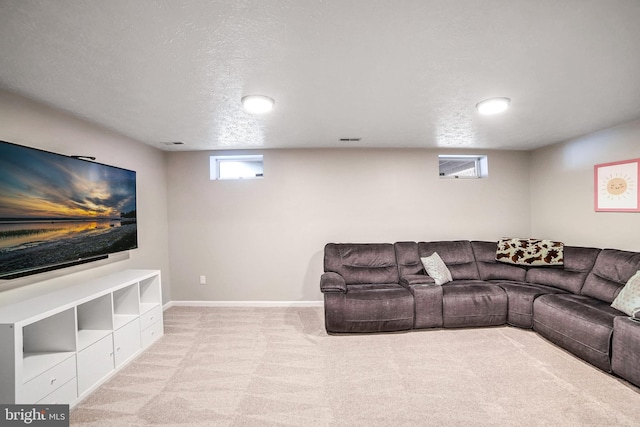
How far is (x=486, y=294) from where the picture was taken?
3.34 metres

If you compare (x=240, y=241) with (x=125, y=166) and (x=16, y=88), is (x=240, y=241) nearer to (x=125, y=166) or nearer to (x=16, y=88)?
(x=125, y=166)

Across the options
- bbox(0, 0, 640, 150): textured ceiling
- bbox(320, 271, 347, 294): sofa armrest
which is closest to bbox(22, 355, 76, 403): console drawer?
bbox(0, 0, 640, 150): textured ceiling

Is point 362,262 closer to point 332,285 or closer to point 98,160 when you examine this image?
point 332,285

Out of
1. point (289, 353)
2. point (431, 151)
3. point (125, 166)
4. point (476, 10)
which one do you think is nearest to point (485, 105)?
point (476, 10)

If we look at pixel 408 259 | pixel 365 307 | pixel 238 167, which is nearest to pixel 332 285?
pixel 365 307

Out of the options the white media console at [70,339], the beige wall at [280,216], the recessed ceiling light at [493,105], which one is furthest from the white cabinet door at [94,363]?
the recessed ceiling light at [493,105]

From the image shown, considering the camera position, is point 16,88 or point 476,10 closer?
point 476,10

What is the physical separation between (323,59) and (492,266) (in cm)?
369

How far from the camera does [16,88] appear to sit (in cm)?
206

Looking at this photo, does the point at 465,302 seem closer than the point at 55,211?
No

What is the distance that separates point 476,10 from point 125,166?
12.3ft

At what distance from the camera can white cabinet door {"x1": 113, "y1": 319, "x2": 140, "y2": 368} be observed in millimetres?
2480

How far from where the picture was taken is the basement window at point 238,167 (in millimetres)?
4418

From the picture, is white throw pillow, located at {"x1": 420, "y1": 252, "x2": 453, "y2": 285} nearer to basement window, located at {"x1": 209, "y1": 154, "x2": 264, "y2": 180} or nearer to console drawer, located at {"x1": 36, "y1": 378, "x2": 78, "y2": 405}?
basement window, located at {"x1": 209, "y1": 154, "x2": 264, "y2": 180}
